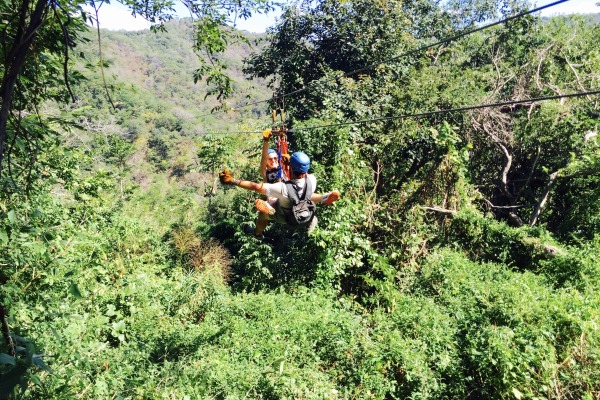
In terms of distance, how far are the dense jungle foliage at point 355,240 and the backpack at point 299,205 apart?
0.85 metres

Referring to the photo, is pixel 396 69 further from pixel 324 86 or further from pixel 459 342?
pixel 459 342

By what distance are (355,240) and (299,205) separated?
13.5 ft

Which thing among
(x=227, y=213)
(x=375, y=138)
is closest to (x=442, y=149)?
(x=375, y=138)

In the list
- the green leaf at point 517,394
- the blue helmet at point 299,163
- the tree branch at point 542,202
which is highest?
the blue helmet at point 299,163

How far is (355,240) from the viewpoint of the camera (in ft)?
27.1

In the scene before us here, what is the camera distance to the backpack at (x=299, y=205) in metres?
4.32

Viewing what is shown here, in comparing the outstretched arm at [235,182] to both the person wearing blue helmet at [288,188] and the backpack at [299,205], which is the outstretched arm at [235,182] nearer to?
the person wearing blue helmet at [288,188]

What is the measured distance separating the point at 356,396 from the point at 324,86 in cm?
671

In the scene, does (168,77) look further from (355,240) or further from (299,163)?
(299,163)

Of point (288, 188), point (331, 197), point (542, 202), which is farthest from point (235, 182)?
point (542, 202)

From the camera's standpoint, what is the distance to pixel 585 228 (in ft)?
29.8

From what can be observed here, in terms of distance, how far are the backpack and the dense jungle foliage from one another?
0.85 meters

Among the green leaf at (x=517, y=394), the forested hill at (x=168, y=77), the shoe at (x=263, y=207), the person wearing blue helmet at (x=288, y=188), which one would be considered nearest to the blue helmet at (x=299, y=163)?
the person wearing blue helmet at (x=288, y=188)

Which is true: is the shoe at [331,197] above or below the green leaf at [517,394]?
above
